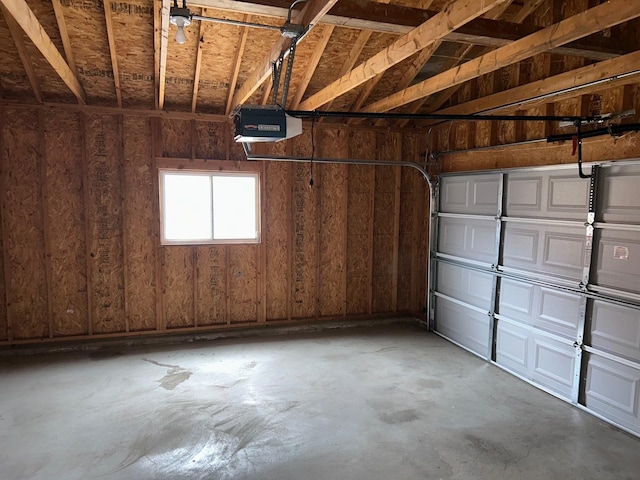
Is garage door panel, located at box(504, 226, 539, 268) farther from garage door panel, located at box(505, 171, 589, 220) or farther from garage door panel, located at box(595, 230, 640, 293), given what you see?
garage door panel, located at box(595, 230, 640, 293)

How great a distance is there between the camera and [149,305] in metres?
5.58

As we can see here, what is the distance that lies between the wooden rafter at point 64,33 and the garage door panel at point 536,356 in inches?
217

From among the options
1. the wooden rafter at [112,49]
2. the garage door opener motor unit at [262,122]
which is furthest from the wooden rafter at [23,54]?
the garage door opener motor unit at [262,122]

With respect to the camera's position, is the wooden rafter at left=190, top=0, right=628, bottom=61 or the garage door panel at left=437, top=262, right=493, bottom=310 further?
the garage door panel at left=437, top=262, right=493, bottom=310

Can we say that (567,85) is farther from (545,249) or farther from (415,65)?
(415,65)

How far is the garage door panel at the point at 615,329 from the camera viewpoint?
3549 mm

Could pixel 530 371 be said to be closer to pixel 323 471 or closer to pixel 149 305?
pixel 323 471

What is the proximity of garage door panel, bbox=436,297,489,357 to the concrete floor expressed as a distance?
0.87ft

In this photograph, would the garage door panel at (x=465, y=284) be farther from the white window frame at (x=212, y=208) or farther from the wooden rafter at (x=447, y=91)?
the white window frame at (x=212, y=208)

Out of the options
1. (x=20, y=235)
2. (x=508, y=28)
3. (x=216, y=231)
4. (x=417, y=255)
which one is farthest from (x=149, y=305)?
(x=508, y=28)

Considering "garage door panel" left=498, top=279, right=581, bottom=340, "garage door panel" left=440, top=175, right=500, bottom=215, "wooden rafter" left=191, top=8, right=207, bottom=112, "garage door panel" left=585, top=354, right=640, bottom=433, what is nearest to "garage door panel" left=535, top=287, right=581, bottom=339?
"garage door panel" left=498, top=279, right=581, bottom=340

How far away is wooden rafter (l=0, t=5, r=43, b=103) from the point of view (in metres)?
3.78

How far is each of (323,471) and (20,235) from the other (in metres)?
4.55

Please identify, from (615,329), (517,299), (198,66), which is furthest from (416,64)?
(615,329)
